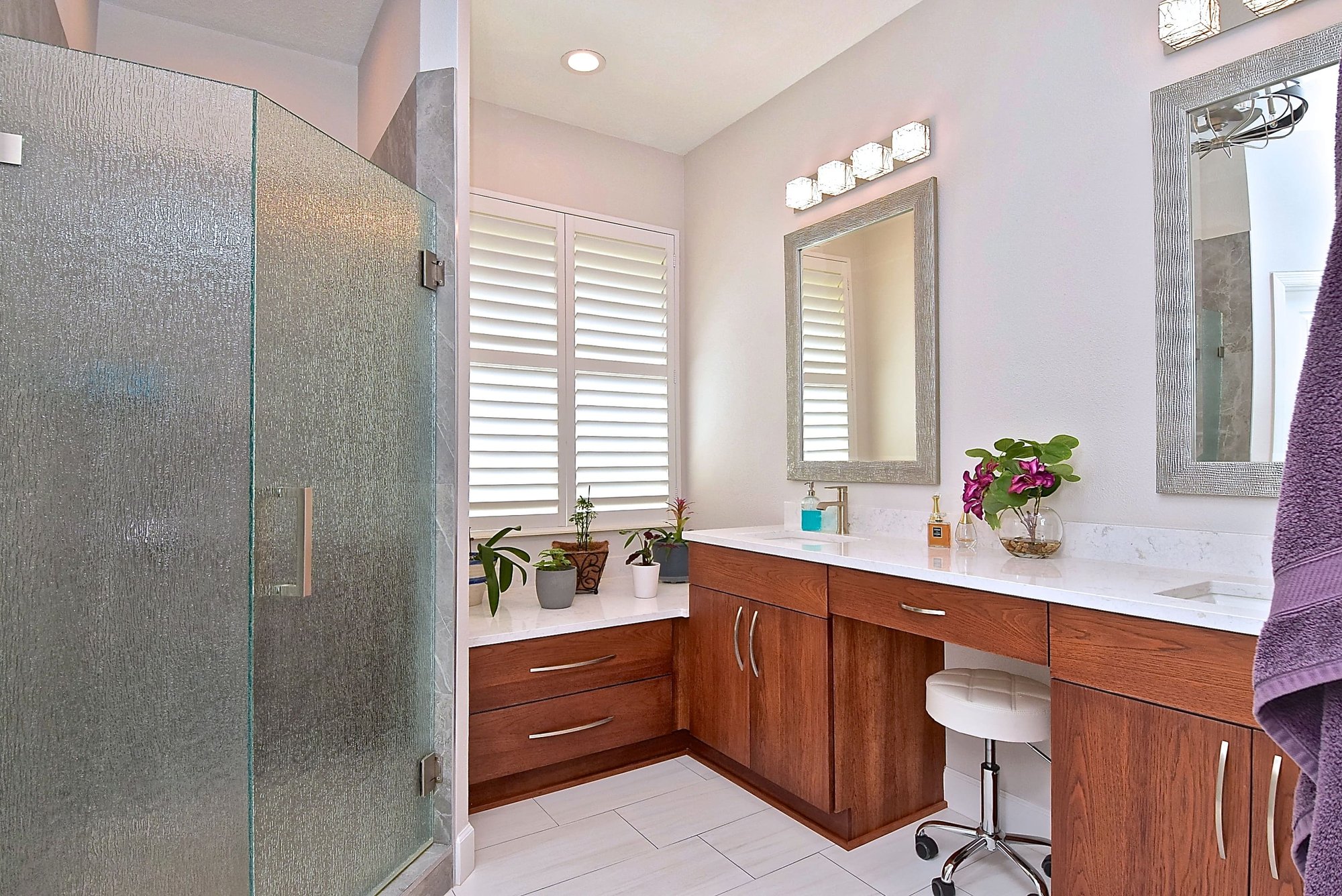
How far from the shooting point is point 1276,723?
1.92 feet

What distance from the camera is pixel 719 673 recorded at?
258 cm

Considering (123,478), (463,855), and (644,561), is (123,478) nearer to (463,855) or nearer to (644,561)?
(463,855)

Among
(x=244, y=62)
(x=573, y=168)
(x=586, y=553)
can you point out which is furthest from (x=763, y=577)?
(x=244, y=62)

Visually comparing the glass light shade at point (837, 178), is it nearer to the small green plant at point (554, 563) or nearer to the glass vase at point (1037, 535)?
the glass vase at point (1037, 535)

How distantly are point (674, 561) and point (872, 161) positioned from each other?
1.75 m

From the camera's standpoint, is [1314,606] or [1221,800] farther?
[1221,800]

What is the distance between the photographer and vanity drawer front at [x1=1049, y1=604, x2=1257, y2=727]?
1.23 metres

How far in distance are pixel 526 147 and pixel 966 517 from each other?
2.36 m

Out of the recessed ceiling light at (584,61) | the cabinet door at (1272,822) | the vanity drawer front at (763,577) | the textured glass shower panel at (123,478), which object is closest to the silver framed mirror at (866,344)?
the vanity drawer front at (763,577)

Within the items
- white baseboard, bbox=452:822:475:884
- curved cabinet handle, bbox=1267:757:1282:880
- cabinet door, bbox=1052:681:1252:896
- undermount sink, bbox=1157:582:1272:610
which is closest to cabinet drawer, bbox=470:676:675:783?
white baseboard, bbox=452:822:475:884

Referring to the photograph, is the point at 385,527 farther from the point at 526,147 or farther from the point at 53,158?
the point at 526,147

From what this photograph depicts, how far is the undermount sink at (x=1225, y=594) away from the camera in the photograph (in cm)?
148

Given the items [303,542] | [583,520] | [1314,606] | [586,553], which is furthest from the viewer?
[583,520]

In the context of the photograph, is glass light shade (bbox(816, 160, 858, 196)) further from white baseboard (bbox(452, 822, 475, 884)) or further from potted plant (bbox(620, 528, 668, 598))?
white baseboard (bbox(452, 822, 475, 884))
